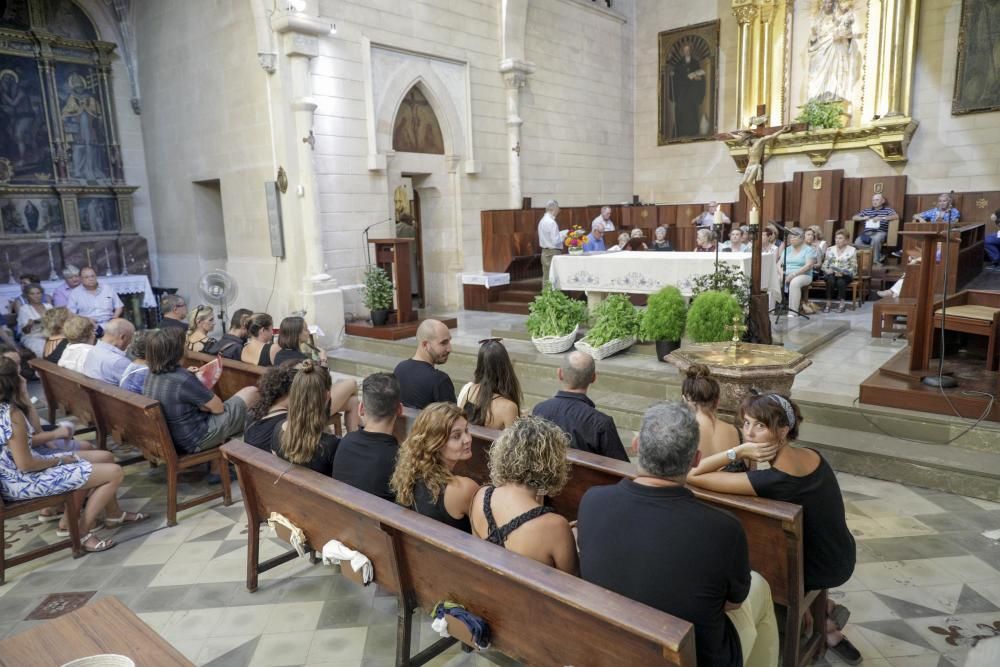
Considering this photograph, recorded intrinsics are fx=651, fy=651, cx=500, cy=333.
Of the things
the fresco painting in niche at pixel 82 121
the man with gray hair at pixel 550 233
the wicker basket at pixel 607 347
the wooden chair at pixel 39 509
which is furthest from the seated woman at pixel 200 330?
the fresco painting in niche at pixel 82 121

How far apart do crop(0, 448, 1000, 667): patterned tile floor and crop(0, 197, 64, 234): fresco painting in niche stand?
671 centimetres

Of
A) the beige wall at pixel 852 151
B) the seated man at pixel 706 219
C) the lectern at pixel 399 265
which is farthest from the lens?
the seated man at pixel 706 219

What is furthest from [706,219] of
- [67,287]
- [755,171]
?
[67,287]

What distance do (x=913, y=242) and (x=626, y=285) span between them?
3.44m

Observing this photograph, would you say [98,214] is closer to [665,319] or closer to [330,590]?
[665,319]

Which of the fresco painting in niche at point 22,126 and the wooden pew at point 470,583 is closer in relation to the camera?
the wooden pew at point 470,583

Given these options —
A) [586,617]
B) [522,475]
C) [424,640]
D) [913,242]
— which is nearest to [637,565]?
[586,617]

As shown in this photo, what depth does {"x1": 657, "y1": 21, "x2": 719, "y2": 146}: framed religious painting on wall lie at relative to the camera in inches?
513

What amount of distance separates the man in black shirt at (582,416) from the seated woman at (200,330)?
3741 mm

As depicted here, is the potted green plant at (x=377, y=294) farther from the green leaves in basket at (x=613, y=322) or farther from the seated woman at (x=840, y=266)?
the seated woman at (x=840, y=266)

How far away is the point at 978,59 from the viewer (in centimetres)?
1029

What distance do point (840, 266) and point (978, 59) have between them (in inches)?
181

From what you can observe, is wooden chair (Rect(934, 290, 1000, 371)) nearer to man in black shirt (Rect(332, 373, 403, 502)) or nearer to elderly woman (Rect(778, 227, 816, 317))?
elderly woman (Rect(778, 227, 816, 317))

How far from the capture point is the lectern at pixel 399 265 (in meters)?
8.21
